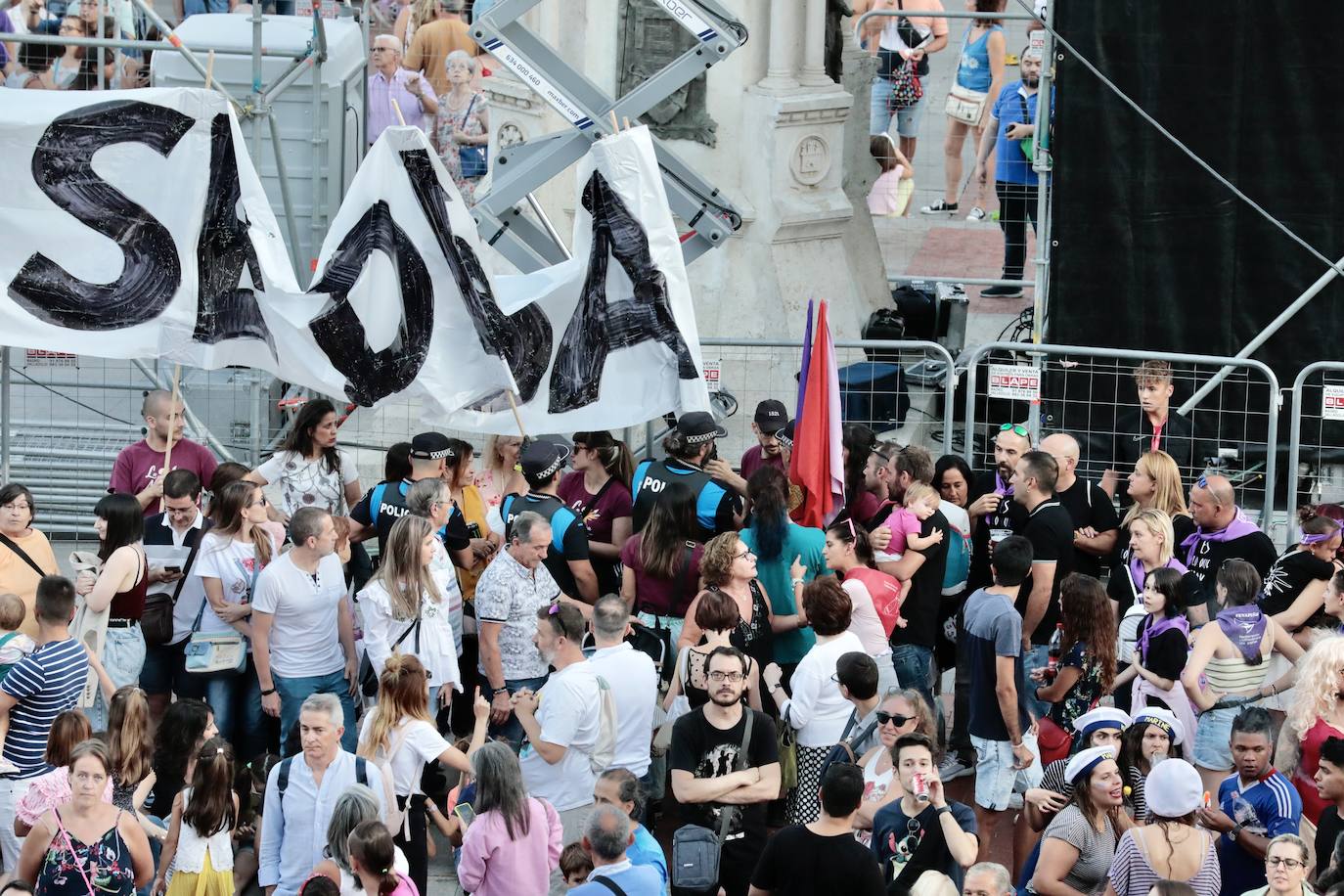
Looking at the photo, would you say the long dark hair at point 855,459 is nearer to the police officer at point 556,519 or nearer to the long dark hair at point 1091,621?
the police officer at point 556,519

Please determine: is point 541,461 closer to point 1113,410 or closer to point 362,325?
point 362,325

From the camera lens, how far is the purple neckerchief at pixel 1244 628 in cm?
973

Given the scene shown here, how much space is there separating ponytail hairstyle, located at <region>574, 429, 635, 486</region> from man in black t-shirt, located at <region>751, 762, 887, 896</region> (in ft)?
11.8

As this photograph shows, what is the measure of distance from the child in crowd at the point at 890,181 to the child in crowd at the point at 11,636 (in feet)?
31.1

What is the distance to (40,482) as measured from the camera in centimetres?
1414

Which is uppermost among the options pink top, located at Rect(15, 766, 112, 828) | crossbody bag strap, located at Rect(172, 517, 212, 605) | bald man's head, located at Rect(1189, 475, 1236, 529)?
bald man's head, located at Rect(1189, 475, 1236, 529)

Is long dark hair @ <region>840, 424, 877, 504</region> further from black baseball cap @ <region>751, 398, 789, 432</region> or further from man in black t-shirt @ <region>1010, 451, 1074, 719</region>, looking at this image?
→ man in black t-shirt @ <region>1010, 451, 1074, 719</region>

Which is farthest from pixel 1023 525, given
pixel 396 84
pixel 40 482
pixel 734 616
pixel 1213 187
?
pixel 396 84

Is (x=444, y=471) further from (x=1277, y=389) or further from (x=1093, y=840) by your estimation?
(x=1277, y=389)

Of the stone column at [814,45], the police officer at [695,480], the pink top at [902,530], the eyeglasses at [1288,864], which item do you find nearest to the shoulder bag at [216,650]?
the police officer at [695,480]

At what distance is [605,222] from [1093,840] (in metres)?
4.36

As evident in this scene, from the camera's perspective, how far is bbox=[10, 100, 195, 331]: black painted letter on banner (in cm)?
1076

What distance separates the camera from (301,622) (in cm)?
994

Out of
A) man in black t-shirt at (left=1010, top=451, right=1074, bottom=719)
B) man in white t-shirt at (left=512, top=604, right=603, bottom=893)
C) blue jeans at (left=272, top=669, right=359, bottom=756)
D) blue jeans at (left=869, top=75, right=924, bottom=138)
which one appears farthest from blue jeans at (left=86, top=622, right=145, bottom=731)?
blue jeans at (left=869, top=75, right=924, bottom=138)
